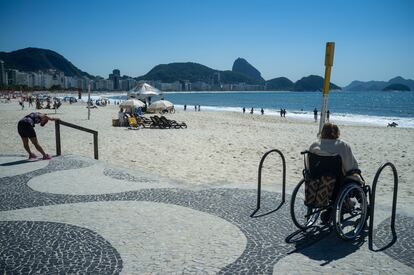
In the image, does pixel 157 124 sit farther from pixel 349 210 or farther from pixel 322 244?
pixel 322 244

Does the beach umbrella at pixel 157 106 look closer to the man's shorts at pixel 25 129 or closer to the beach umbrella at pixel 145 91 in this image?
the beach umbrella at pixel 145 91

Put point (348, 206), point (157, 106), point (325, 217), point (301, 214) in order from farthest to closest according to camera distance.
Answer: point (157, 106)
point (301, 214)
point (325, 217)
point (348, 206)

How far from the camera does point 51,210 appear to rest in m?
4.57

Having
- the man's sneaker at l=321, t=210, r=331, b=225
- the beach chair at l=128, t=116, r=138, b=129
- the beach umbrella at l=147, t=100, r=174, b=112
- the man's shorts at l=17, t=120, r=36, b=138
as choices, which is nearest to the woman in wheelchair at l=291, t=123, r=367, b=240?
the man's sneaker at l=321, t=210, r=331, b=225

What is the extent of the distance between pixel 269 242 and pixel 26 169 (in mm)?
5590

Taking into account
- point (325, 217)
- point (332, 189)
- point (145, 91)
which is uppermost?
point (145, 91)

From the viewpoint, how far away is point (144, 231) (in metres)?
3.86

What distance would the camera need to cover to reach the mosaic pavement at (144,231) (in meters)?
3.12

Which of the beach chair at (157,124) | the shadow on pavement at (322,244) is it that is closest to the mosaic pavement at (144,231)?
the shadow on pavement at (322,244)

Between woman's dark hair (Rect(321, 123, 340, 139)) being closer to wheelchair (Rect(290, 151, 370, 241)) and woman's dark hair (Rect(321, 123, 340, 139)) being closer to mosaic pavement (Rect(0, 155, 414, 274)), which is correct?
wheelchair (Rect(290, 151, 370, 241))

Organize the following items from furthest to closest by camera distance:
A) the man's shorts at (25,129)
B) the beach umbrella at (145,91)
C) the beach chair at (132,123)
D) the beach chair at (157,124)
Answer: the beach umbrella at (145,91) < the beach chair at (157,124) < the beach chair at (132,123) < the man's shorts at (25,129)

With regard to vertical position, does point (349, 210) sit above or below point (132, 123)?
above

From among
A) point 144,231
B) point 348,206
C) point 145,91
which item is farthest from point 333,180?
point 145,91

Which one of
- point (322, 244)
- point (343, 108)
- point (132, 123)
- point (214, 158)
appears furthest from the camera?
point (343, 108)
